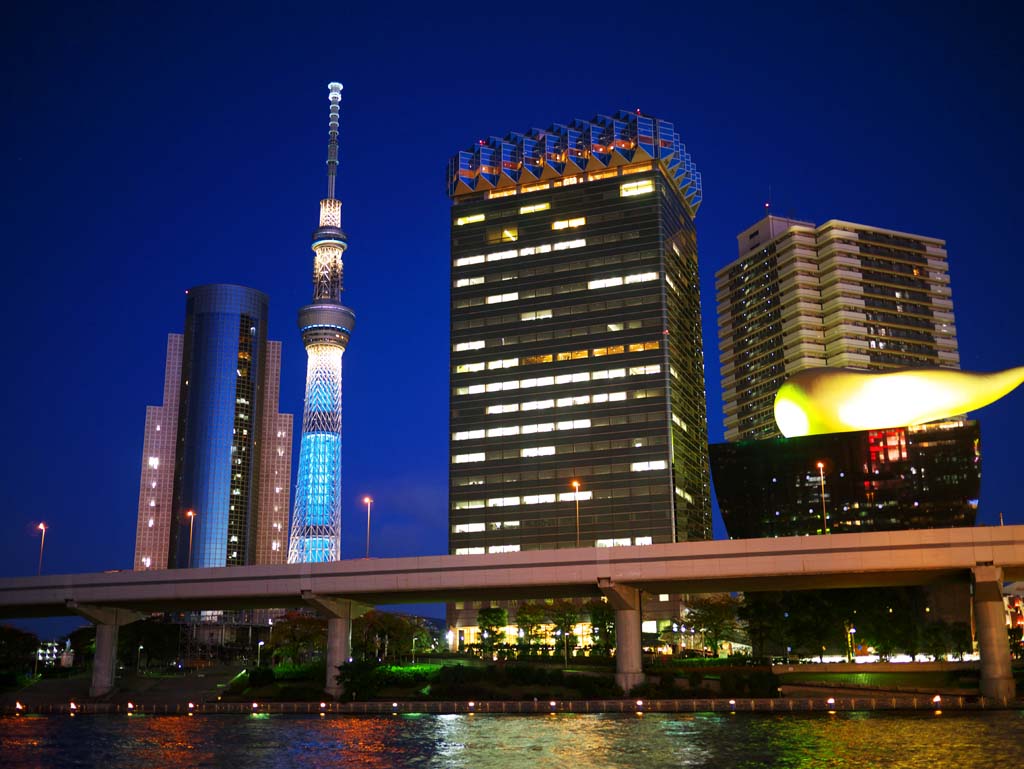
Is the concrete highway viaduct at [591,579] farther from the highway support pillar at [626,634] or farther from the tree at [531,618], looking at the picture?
the tree at [531,618]

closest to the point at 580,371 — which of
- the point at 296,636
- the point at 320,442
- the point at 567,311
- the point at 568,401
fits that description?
the point at 568,401

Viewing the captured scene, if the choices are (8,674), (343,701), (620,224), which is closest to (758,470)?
(343,701)

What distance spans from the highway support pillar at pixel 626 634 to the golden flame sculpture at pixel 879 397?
32649 millimetres

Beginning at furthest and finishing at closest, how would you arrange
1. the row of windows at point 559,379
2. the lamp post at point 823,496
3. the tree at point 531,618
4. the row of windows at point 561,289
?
the row of windows at point 561,289 < the row of windows at point 559,379 < the tree at point 531,618 < the lamp post at point 823,496

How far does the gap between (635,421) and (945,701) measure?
382ft

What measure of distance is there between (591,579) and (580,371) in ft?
374

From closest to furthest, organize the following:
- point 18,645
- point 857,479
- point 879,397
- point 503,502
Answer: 1. point 879,397
2. point 857,479
3. point 18,645
4. point 503,502

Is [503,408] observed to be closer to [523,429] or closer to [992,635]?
[523,429]

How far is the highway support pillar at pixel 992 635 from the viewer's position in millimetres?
63156

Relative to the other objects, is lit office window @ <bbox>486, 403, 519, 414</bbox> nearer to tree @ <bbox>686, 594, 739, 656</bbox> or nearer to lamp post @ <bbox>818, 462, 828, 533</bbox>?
tree @ <bbox>686, 594, 739, 656</bbox>

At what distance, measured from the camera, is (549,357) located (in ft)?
619

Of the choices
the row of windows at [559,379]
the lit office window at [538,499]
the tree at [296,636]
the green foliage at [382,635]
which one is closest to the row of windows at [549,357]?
the row of windows at [559,379]

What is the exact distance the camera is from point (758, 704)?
2618 inches

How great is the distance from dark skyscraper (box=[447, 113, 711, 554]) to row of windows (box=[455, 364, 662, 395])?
0.79ft
